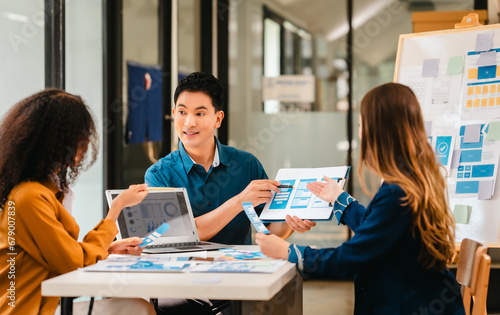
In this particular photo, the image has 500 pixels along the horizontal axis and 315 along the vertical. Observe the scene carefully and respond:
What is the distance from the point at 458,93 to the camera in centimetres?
304

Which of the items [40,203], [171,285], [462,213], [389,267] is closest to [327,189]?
[389,267]

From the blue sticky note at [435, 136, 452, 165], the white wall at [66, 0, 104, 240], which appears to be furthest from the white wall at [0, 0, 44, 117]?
the blue sticky note at [435, 136, 452, 165]

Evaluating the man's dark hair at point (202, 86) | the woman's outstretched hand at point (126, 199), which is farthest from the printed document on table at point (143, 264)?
the man's dark hair at point (202, 86)

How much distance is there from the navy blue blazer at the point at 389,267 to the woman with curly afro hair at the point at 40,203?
0.62m

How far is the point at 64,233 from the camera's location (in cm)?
167

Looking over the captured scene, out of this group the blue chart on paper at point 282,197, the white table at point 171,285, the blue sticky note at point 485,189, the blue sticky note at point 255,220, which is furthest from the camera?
the blue sticky note at point 485,189

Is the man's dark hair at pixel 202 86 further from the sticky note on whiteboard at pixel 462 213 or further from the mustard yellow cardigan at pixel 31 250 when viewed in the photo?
the sticky note on whiteboard at pixel 462 213

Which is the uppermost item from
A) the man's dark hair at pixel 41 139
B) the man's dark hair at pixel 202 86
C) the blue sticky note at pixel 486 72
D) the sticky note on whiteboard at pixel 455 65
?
the sticky note on whiteboard at pixel 455 65

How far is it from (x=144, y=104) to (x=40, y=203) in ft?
9.83

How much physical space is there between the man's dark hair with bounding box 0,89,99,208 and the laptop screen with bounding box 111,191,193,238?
0.32m

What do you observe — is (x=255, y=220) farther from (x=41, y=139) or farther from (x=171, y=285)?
(x=41, y=139)

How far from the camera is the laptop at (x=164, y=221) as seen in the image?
2.11m

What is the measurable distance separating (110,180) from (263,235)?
102 inches

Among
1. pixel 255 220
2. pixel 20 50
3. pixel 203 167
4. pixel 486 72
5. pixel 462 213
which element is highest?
pixel 20 50
